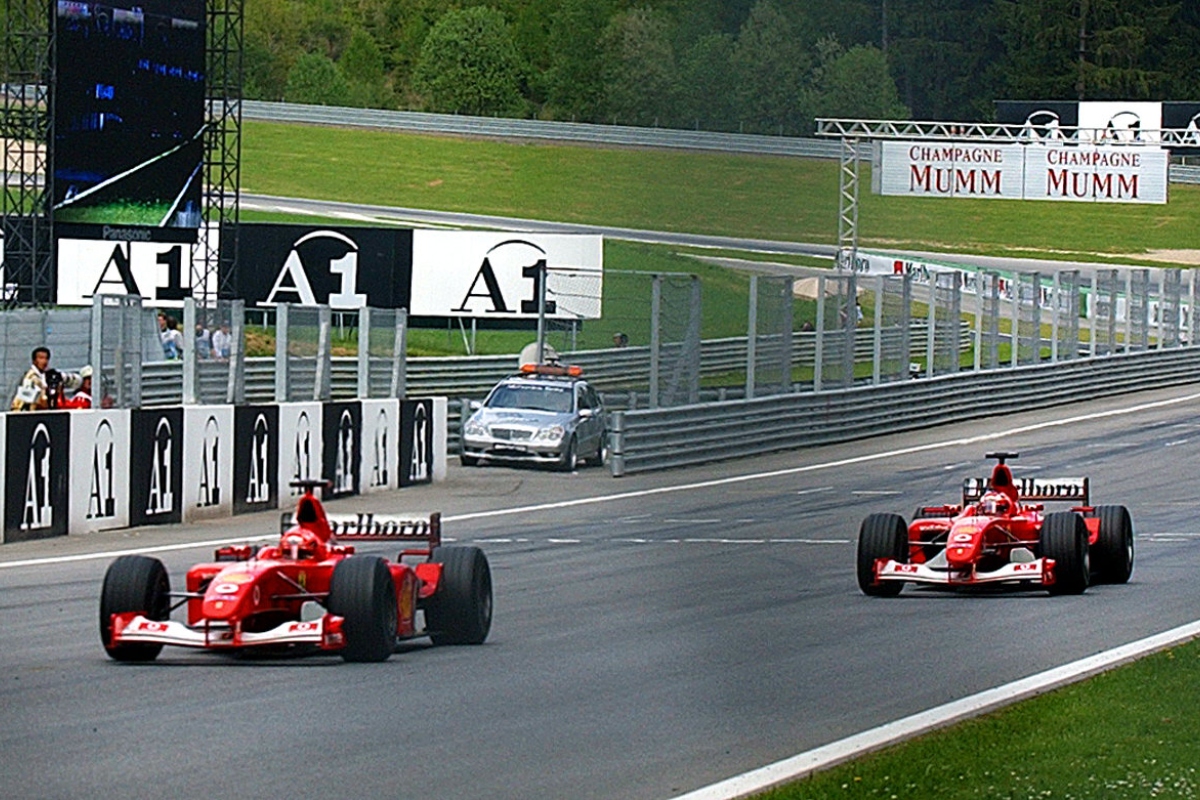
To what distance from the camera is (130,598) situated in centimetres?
828

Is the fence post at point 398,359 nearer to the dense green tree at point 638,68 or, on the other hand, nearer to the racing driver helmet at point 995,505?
the racing driver helmet at point 995,505

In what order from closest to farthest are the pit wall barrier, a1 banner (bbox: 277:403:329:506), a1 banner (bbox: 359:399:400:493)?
the pit wall barrier
a1 banner (bbox: 277:403:329:506)
a1 banner (bbox: 359:399:400:493)

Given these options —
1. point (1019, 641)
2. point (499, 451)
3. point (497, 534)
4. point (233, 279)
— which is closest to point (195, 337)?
point (497, 534)

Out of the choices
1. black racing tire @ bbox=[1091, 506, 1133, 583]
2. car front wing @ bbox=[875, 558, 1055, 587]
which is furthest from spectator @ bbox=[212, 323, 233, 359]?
black racing tire @ bbox=[1091, 506, 1133, 583]

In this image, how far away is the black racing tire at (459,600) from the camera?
356 inches

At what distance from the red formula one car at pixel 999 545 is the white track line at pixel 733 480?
5399 millimetres

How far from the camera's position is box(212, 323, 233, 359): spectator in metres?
17.4

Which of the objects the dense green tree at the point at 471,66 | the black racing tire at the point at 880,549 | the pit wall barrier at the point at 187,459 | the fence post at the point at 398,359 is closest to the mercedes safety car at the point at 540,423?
the pit wall barrier at the point at 187,459

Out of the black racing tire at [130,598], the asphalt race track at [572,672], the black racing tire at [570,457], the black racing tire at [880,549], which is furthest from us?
the black racing tire at [570,457]

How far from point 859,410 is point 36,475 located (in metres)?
14.1

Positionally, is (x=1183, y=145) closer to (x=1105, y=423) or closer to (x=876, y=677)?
(x=1105, y=423)

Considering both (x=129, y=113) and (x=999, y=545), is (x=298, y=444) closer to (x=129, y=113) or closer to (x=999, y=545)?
Result: (x=999, y=545)

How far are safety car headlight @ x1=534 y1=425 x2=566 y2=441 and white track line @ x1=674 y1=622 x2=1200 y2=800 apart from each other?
1532 centimetres

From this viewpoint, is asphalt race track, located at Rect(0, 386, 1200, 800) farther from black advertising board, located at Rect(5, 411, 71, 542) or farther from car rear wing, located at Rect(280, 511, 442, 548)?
car rear wing, located at Rect(280, 511, 442, 548)
